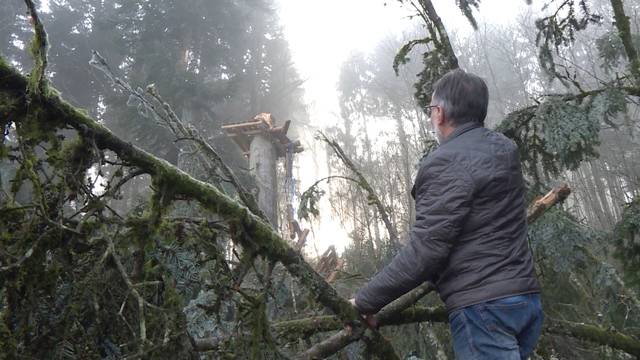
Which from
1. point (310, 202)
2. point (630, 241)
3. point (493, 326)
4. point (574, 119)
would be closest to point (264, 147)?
point (310, 202)

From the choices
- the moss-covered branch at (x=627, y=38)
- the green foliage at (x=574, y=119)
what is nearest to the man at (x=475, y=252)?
the green foliage at (x=574, y=119)

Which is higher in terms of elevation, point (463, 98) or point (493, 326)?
point (463, 98)

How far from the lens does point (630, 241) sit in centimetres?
352

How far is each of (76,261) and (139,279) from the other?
27 centimetres

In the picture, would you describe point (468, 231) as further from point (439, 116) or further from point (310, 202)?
point (310, 202)

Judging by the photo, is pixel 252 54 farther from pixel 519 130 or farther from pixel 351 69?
pixel 519 130

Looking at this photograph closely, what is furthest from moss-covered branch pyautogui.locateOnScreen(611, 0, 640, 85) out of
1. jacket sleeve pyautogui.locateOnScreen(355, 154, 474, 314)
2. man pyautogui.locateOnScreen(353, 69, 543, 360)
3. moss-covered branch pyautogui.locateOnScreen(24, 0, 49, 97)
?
moss-covered branch pyautogui.locateOnScreen(24, 0, 49, 97)

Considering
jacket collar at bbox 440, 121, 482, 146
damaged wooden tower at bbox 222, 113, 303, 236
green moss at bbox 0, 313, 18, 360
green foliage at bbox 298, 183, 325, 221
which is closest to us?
green moss at bbox 0, 313, 18, 360

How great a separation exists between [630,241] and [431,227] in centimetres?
260

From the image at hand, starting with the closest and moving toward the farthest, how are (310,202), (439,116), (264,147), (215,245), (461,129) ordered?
(215,245), (461,129), (439,116), (310,202), (264,147)

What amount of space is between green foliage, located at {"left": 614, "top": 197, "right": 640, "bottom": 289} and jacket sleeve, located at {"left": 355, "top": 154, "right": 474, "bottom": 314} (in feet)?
7.78

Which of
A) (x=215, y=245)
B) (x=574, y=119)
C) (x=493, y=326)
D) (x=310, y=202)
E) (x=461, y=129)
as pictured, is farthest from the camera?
(x=310, y=202)

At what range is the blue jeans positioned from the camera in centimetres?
190

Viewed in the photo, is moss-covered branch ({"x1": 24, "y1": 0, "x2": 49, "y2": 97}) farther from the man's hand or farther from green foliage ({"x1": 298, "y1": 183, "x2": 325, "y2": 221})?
green foliage ({"x1": 298, "y1": 183, "x2": 325, "y2": 221})
